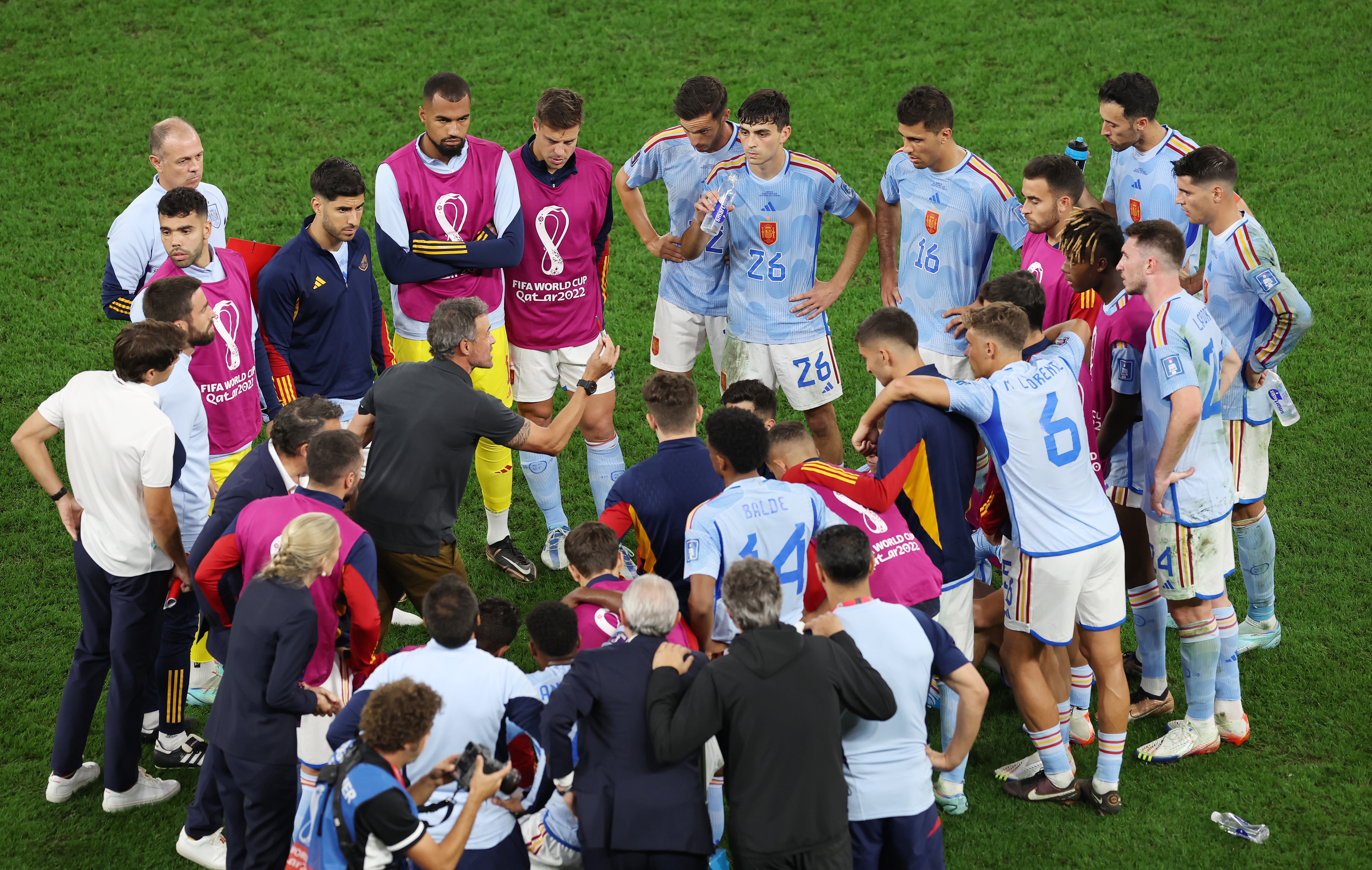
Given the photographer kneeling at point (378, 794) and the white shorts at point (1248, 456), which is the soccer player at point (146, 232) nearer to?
the photographer kneeling at point (378, 794)

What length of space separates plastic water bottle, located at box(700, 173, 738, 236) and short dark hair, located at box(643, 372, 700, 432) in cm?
179

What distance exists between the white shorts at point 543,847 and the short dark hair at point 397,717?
2.47 feet

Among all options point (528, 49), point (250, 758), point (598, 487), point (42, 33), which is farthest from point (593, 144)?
point (250, 758)

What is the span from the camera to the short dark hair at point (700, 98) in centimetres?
657

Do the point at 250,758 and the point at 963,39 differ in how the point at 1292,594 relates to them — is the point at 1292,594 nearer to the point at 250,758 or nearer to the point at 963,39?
the point at 250,758

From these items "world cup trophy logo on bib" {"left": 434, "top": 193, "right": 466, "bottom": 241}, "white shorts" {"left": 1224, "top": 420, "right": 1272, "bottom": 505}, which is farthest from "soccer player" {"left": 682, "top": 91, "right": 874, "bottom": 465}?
"white shorts" {"left": 1224, "top": 420, "right": 1272, "bottom": 505}

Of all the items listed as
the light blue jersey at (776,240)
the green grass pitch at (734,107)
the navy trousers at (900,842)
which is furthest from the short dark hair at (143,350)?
the navy trousers at (900,842)

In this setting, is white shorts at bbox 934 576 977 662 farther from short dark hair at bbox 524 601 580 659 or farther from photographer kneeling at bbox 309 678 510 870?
photographer kneeling at bbox 309 678 510 870

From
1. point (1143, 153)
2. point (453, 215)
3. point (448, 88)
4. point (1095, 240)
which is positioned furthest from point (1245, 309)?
point (448, 88)

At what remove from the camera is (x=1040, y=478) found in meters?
4.86

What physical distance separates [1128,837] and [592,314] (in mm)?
4096

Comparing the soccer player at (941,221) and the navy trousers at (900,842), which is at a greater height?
the soccer player at (941,221)

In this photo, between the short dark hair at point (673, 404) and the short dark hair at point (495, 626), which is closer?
the short dark hair at point (495, 626)

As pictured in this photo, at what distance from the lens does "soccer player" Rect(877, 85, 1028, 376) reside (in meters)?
6.48
